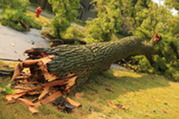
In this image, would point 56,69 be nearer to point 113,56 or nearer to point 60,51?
point 60,51

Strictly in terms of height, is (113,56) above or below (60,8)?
below

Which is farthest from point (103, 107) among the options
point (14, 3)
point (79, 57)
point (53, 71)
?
point (14, 3)

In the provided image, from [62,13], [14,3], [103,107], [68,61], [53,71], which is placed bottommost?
[103,107]

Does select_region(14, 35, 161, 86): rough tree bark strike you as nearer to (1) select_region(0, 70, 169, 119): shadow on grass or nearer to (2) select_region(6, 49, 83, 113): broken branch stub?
(2) select_region(6, 49, 83, 113): broken branch stub

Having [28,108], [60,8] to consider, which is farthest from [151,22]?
[28,108]

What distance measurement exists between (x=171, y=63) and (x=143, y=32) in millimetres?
2164

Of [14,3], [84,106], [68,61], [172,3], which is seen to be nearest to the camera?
[84,106]

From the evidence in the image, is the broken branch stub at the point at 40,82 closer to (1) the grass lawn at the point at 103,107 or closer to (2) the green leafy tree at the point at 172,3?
(1) the grass lawn at the point at 103,107

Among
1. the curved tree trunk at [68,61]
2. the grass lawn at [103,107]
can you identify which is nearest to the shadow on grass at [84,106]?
the grass lawn at [103,107]

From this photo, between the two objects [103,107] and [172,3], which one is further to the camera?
[172,3]

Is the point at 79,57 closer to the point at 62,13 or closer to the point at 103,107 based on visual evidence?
the point at 103,107

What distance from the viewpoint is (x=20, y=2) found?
8.16 meters

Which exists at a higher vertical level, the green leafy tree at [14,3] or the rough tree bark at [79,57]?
the green leafy tree at [14,3]

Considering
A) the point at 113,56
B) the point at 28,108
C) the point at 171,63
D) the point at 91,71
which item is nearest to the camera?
the point at 28,108
